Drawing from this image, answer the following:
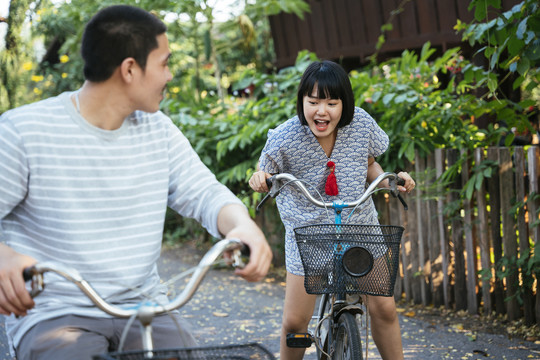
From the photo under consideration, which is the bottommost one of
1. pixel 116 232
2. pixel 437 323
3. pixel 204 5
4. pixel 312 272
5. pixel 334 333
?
pixel 437 323

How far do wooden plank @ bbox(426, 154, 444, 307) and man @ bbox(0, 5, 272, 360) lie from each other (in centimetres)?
371

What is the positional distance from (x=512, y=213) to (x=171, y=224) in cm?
610

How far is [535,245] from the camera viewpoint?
4.68m

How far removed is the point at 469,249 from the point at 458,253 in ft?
0.36

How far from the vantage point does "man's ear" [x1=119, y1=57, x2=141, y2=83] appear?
81.4 inches

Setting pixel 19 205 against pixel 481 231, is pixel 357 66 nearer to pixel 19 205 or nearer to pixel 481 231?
pixel 481 231

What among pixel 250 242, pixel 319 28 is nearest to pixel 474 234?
pixel 250 242

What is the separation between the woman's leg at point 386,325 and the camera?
135 inches

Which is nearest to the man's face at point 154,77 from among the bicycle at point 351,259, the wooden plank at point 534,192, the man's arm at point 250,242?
the man's arm at point 250,242

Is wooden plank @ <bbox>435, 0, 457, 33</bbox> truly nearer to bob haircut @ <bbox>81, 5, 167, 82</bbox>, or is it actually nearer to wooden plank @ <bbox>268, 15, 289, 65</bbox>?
wooden plank @ <bbox>268, 15, 289, 65</bbox>

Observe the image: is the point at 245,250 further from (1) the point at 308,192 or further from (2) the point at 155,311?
(1) the point at 308,192

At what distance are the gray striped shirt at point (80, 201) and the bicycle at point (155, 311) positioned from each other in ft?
0.73

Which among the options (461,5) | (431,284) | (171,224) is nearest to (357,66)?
(461,5)

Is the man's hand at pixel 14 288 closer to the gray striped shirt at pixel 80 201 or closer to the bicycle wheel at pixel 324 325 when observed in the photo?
the gray striped shirt at pixel 80 201
